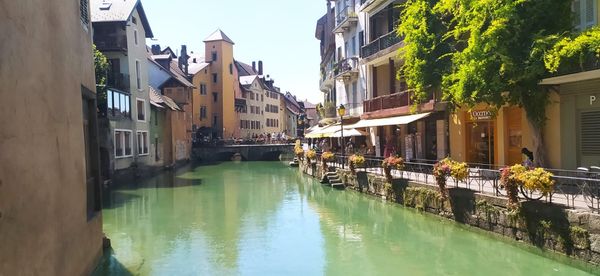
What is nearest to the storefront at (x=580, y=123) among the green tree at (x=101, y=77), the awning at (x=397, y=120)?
the awning at (x=397, y=120)

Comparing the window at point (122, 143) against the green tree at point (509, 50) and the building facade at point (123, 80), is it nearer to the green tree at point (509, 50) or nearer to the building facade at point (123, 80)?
the building facade at point (123, 80)

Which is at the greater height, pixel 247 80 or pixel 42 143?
pixel 247 80

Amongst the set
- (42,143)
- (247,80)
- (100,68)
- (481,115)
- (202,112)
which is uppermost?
(247,80)

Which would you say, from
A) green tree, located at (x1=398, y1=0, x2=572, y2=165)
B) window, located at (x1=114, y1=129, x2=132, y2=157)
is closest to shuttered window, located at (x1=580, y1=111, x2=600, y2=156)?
green tree, located at (x1=398, y1=0, x2=572, y2=165)

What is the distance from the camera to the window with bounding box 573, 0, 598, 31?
600 inches

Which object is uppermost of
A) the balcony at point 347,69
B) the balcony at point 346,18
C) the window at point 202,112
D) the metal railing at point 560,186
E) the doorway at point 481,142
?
the balcony at point 346,18

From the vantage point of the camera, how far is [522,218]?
1300 cm

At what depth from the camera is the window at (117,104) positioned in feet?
110

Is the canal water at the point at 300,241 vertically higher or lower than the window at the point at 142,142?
lower

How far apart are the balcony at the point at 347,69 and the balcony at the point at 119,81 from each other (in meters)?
15.4

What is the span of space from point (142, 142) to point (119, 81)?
20.4 ft

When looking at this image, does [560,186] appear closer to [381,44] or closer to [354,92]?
[381,44]

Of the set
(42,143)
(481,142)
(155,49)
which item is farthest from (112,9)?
(155,49)

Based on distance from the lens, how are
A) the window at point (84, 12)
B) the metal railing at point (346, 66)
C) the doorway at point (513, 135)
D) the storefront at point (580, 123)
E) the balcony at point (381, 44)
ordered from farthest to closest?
1. the metal railing at point (346, 66)
2. the balcony at point (381, 44)
3. the doorway at point (513, 135)
4. the storefront at point (580, 123)
5. the window at point (84, 12)
